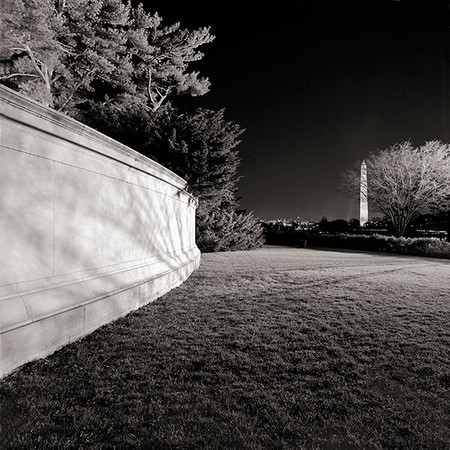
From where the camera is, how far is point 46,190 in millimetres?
3689

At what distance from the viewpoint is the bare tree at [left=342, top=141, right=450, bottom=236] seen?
88.6 feet

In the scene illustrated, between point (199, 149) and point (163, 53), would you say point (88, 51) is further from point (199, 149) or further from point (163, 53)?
point (199, 149)

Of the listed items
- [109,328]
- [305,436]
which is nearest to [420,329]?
[305,436]

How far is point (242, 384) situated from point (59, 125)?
3.49 meters

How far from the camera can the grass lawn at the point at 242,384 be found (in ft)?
6.99

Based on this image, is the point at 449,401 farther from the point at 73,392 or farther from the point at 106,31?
the point at 106,31

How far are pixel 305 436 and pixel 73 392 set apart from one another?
72.9 inches

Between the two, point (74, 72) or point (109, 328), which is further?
point (74, 72)

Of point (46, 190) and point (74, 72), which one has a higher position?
point (74, 72)

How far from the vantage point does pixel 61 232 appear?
3902 millimetres

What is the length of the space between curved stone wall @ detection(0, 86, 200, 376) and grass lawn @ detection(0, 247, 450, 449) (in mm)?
281

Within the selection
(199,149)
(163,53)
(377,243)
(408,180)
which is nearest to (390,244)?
(377,243)

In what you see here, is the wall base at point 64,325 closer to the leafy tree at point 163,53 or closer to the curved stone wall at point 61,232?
the curved stone wall at point 61,232

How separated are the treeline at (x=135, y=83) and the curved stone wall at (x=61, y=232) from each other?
925 centimetres
